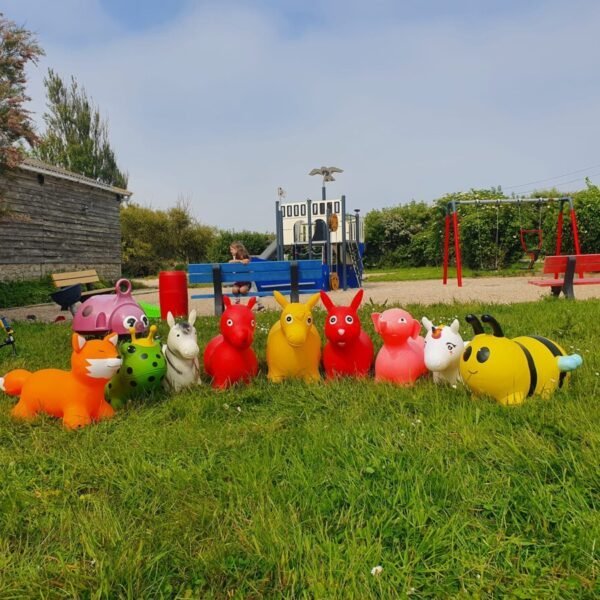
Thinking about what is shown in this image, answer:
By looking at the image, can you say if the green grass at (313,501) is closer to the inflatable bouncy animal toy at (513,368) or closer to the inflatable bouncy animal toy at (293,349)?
the inflatable bouncy animal toy at (513,368)

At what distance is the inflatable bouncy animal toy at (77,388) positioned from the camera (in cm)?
289

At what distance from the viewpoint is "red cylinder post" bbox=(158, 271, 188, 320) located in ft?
22.5

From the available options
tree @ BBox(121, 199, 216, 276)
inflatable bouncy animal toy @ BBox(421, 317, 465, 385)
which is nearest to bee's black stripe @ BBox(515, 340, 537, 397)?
inflatable bouncy animal toy @ BBox(421, 317, 465, 385)

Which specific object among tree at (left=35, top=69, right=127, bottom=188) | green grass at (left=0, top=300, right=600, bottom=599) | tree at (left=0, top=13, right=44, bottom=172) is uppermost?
tree at (left=35, top=69, right=127, bottom=188)

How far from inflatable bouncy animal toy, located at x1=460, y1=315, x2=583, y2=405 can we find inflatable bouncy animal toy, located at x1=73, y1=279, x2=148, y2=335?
2577 mm

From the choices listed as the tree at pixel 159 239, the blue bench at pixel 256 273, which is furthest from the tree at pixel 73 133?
the blue bench at pixel 256 273

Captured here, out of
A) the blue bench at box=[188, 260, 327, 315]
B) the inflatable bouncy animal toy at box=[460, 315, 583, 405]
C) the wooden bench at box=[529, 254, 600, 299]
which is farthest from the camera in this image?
the wooden bench at box=[529, 254, 600, 299]

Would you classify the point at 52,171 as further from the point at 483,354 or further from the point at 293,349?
the point at 483,354

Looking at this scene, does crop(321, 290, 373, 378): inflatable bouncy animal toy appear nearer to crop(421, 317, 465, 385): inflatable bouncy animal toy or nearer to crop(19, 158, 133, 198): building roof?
crop(421, 317, 465, 385): inflatable bouncy animal toy

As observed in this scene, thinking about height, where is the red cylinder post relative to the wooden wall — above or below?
below

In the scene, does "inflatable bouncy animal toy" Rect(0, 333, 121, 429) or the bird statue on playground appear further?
the bird statue on playground

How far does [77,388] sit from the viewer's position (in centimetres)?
293

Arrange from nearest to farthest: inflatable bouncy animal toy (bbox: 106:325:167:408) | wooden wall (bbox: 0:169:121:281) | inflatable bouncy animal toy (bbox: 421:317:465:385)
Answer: inflatable bouncy animal toy (bbox: 421:317:465:385) → inflatable bouncy animal toy (bbox: 106:325:167:408) → wooden wall (bbox: 0:169:121:281)

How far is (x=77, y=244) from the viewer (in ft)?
55.4
